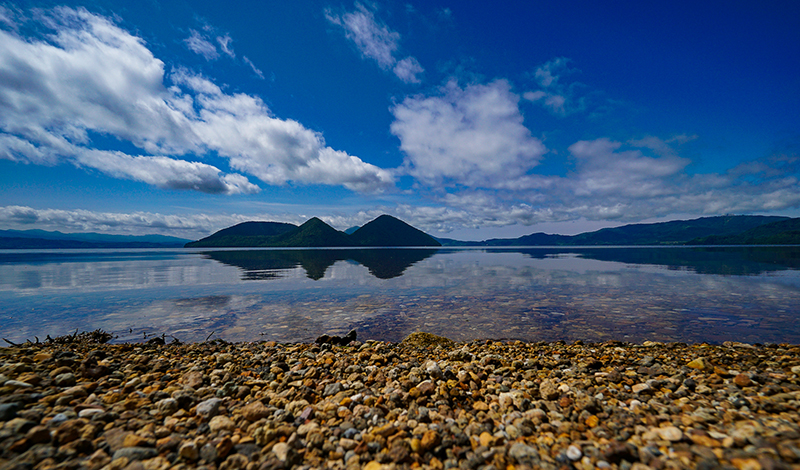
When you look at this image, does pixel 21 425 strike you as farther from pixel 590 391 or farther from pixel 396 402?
pixel 590 391

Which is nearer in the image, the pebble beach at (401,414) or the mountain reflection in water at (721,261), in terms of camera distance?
the pebble beach at (401,414)

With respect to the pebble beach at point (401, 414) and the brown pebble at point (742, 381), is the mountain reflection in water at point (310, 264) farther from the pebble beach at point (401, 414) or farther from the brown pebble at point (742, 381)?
the brown pebble at point (742, 381)

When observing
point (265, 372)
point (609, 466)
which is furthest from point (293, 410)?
point (609, 466)

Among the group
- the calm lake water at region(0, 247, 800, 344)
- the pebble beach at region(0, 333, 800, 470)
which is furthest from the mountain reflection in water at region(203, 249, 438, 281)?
the pebble beach at region(0, 333, 800, 470)

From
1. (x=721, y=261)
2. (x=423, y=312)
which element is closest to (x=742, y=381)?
(x=423, y=312)

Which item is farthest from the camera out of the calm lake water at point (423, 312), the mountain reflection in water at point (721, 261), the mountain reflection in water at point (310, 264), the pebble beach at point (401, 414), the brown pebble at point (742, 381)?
the mountain reflection in water at point (721, 261)

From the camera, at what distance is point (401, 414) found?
19.7 feet

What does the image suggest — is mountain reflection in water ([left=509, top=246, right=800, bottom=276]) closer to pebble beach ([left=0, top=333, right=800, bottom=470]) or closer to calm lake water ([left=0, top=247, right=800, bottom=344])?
calm lake water ([left=0, top=247, right=800, bottom=344])

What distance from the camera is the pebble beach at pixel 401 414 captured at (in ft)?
14.3

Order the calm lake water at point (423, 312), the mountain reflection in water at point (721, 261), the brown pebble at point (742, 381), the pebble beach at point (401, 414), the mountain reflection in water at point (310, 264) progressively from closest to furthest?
the pebble beach at point (401, 414) → the brown pebble at point (742, 381) → the calm lake water at point (423, 312) → the mountain reflection in water at point (310, 264) → the mountain reflection in water at point (721, 261)

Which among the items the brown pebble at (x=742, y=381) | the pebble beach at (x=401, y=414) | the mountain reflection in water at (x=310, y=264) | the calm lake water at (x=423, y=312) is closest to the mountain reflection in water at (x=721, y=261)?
the calm lake water at (x=423, y=312)

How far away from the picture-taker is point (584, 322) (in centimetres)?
1684

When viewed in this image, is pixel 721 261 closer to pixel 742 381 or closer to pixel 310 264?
pixel 742 381

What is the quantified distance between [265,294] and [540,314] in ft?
74.5
